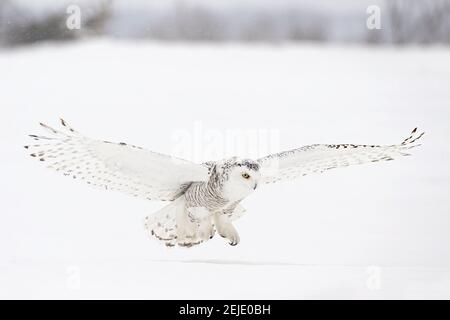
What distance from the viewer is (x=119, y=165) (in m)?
1.54

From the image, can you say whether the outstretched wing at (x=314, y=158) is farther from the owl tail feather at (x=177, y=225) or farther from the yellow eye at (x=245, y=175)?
the owl tail feather at (x=177, y=225)

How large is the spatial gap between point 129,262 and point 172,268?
0.15m

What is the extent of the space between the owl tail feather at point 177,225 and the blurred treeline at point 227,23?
25.0 inches

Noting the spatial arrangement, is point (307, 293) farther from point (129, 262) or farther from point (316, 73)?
point (316, 73)

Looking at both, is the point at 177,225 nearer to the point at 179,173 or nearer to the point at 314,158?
the point at 179,173

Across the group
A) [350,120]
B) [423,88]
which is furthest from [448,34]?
[350,120]

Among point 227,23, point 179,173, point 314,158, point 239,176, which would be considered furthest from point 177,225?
point 227,23

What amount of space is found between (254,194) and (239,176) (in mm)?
344

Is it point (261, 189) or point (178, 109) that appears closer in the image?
point (261, 189)

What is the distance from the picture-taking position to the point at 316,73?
6.84 ft

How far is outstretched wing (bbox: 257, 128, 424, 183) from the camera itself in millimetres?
1527

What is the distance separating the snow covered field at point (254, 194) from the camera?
1.71 m

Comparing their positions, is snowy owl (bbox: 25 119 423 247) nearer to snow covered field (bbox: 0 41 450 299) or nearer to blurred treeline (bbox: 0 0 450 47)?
snow covered field (bbox: 0 41 450 299)

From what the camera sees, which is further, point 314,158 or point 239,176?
point 314,158
